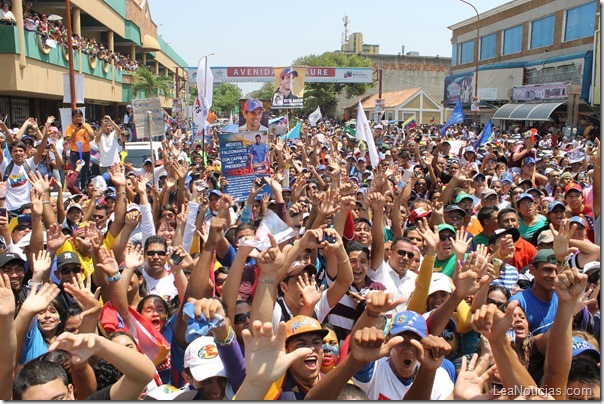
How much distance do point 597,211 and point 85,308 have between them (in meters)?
5.07

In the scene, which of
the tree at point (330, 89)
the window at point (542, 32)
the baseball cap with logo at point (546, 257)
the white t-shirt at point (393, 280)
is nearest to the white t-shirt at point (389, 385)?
the white t-shirt at point (393, 280)

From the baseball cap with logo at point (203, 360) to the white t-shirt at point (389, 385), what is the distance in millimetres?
795

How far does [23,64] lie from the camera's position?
19.0 metres

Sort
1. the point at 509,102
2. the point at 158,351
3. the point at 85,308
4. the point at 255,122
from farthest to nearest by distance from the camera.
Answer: the point at 509,102 → the point at 255,122 → the point at 158,351 → the point at 85,308

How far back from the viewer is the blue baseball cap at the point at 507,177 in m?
9.45

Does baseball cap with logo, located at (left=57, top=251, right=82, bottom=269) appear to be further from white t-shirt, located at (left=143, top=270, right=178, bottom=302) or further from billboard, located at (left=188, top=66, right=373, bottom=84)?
Answer: billboard, located at (left=188, top=66, right=373, bottom=84)

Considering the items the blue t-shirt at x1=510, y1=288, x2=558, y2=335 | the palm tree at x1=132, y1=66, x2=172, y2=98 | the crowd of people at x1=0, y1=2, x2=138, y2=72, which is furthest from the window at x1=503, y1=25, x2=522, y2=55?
the blue t-shirt at x1=510, y1=288, x2=558, y2=335

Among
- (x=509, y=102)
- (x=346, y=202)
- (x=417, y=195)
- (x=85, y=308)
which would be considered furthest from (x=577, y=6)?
(x=85, y=308)

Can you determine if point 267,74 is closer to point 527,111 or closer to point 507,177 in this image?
point 527,111

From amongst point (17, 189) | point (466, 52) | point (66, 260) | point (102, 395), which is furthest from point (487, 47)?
point (102, 395)

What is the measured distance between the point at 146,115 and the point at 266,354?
8346 millimetres

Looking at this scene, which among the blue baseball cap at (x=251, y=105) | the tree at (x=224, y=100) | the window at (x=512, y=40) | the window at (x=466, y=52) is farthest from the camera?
the tree at (x=224, y=100)

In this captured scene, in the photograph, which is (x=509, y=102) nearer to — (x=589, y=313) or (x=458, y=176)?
(x=458, y=176)

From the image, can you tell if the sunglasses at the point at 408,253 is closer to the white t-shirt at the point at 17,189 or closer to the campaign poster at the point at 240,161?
the campaign poster at the point at 240,161
